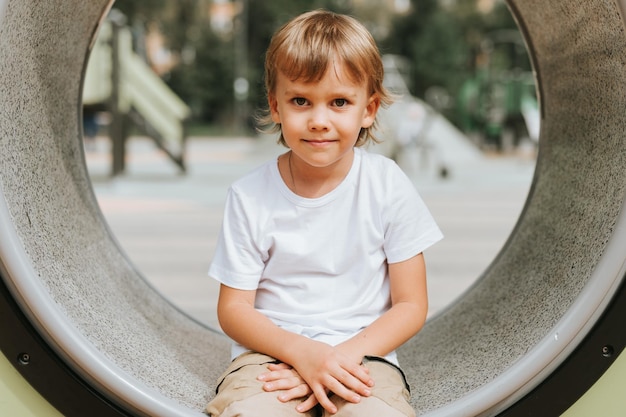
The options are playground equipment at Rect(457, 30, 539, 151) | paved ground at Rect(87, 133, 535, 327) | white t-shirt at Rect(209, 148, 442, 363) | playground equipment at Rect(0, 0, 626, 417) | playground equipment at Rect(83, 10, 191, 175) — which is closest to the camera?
playground equipment at Rect(0, 0, 626, 417)

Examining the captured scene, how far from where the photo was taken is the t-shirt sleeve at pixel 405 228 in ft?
6.72

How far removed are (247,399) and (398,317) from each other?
1.31ft

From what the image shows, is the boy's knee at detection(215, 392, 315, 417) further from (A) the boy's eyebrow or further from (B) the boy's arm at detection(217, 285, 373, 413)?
(A) the boy's eyebrow

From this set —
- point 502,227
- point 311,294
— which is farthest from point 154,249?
point 311,294

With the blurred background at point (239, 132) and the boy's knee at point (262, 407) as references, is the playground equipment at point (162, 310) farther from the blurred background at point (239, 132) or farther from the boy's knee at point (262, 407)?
the blurred background at point (239, 132)

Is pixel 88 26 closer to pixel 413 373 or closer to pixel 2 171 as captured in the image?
pixel 2 171

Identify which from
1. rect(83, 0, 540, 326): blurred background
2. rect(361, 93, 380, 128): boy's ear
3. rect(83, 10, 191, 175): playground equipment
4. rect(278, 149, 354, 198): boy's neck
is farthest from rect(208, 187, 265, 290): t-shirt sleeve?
rect(83, 10, 191, 175): playground equipment

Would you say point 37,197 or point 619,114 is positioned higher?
point 619,114

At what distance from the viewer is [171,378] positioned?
1943mm

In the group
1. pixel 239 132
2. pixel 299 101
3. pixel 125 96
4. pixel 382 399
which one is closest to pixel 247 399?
pixel 382 399

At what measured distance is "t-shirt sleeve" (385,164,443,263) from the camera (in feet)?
6.72

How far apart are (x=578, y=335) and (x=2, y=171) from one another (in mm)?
1196

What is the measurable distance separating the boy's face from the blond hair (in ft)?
0.07

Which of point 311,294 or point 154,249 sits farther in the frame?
point 154,249
